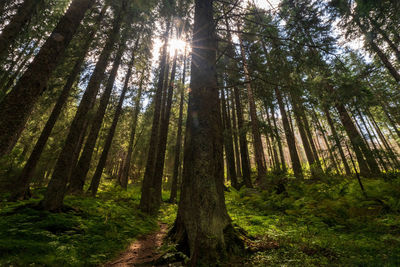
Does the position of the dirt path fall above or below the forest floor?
below

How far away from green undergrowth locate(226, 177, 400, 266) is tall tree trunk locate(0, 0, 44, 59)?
33.5ft

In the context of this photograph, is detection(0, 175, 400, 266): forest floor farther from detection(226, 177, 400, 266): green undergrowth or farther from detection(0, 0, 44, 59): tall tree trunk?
detection(0, 0, 44, 59): tall tree trunk

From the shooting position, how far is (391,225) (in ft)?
13.3

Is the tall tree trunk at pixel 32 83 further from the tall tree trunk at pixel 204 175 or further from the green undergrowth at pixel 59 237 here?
the tall tree trunk at pixel 204 175

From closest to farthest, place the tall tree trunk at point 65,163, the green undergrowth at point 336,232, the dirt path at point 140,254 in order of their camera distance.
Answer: the green undergrowth at point 336,232, the dirt path at point 140,254, the tall tree trunk at point 65,163

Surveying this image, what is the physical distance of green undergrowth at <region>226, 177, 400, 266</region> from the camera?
2.84 m

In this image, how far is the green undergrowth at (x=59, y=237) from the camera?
9.80 ft

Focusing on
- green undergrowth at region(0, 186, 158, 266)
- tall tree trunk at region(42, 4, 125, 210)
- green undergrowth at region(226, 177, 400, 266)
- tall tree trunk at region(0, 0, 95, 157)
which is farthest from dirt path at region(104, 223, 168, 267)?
tall tree trunk at region(0, 0, 95, 157)

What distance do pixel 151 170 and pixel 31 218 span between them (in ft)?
16.4

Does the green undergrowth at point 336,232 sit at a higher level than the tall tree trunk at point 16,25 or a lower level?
lower

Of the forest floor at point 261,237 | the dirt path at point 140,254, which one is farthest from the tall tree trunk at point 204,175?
the dirt path at point 140,254

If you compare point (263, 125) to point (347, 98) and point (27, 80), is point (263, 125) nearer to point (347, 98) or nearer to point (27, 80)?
point (347, 98)

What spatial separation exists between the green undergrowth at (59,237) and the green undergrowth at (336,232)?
3322mm

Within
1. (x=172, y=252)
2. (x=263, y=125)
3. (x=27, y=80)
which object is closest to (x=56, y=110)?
(x=27, y=80)
